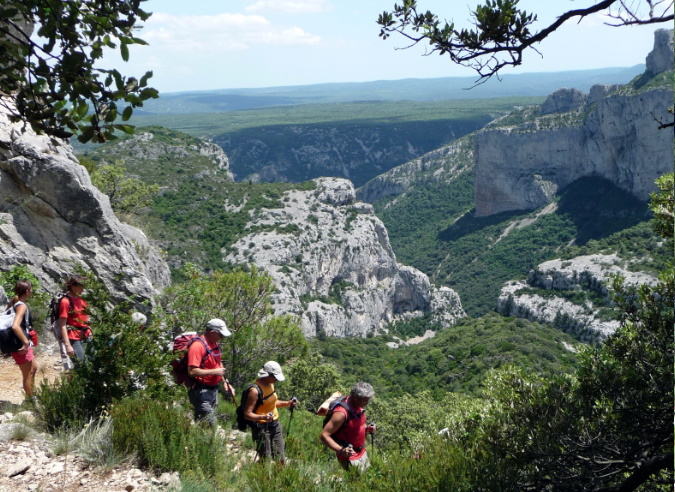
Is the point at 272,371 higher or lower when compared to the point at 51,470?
higher

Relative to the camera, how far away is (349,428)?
15.2 feet

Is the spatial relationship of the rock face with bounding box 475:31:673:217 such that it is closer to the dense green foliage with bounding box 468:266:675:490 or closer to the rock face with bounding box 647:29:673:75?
the rock face with bounding box 647:29:673:75

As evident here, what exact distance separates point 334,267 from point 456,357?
18527mm

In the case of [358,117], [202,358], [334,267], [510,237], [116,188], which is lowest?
[510,237]

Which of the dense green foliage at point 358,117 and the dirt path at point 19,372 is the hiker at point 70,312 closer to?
the dirt path at point 19,372

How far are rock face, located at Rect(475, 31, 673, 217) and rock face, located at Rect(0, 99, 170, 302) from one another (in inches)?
2392

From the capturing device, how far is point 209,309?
1031 cm

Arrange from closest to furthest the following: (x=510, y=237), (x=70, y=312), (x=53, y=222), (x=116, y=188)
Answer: (x=70, y=312)
(x=53, y=222)
(x=116, y=188)
(x=510, y=237)

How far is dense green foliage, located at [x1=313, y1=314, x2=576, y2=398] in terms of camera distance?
28828 millimetres

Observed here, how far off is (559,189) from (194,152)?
167 feet

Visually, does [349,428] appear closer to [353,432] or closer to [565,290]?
[353,432]

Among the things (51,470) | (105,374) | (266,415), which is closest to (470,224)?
(266,415)

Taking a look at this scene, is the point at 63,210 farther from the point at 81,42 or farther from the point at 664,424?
the point at 664,424

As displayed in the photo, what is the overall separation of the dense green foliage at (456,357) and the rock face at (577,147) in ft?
106
